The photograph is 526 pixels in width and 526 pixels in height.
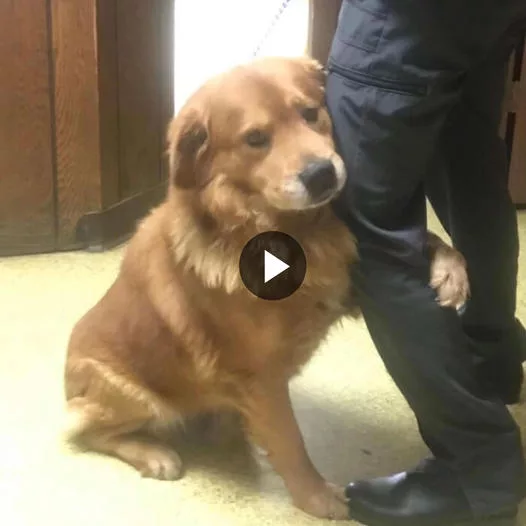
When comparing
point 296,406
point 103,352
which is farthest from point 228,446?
point 103,352

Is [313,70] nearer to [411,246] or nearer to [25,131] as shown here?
[411,246]

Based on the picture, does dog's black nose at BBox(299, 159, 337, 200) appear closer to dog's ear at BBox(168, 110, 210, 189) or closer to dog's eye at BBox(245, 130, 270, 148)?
dog's eye at BBox(245, 130, 270, 148)

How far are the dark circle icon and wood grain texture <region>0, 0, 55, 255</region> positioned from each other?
1.33 m

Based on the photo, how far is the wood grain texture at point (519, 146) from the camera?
2985 millimetres

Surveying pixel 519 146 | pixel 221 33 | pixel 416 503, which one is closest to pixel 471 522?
pixel 416 503

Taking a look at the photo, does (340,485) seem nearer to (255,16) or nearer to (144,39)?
(144,39)

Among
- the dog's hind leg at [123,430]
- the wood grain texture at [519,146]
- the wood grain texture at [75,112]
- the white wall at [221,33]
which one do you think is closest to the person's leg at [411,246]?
the dog's hind leg at [123,430]

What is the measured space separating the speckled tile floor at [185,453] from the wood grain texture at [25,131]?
46 centimetres

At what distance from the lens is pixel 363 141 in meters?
1.25

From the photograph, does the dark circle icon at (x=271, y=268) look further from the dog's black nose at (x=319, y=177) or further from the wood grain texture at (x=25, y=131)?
the wood grain texture at (x=25, y=131)

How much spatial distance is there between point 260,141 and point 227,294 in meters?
0.29

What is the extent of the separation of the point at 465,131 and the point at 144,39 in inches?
57.3

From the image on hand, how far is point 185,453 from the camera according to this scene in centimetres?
169

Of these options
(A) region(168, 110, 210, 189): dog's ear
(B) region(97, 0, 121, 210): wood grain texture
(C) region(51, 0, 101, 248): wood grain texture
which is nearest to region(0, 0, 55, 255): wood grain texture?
(C) region(51, 0, 101, 248): wood grain texture
